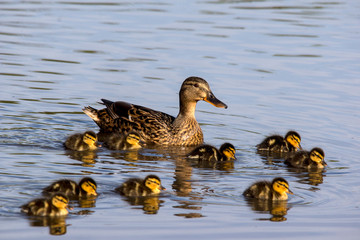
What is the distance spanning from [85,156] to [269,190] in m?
2.28

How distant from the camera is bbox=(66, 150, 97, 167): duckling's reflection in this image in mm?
8211

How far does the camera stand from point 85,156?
8.53m

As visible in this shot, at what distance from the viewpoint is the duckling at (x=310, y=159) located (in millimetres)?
8391

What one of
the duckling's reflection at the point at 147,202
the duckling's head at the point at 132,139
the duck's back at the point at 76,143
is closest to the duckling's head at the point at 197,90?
the duckling's head at the point at 132,139

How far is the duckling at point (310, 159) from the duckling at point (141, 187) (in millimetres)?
2047

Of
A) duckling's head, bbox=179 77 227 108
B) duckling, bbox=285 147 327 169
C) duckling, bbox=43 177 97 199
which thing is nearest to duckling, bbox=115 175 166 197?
duckling, bbox=43 177 97 199

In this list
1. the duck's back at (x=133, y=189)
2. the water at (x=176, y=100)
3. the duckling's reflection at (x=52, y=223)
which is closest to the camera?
the duckling's reflection at (x=52, y=223)

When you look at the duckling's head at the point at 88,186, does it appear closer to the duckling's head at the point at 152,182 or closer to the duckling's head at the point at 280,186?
the duckling's head at the point at 152,182

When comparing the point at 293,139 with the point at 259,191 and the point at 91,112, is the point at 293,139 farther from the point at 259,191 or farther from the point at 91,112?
the point at 91,112

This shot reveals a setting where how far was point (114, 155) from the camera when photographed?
8688 mm

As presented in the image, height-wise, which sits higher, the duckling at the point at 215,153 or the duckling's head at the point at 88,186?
the duckling at the point at 215,153

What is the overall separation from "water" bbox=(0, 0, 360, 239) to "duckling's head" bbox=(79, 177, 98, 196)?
0.32ft

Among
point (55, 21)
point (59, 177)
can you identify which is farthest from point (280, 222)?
point (55, 21)

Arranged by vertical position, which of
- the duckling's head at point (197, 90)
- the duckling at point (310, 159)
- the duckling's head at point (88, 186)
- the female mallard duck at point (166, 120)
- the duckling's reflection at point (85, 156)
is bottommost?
the duckling's head at point (88, 186)
